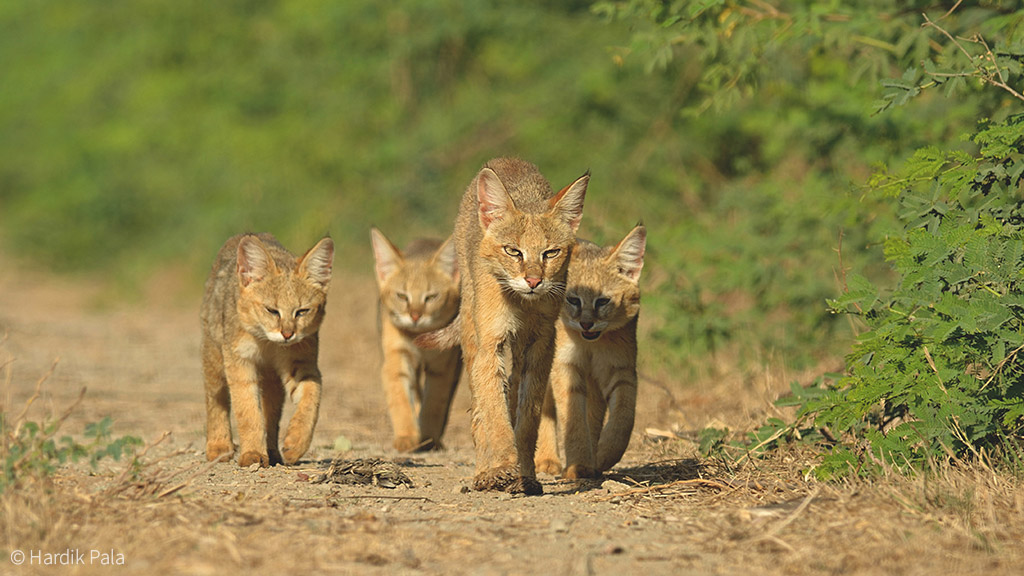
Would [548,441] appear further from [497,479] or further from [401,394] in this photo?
[401,394]

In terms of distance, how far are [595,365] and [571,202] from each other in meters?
1.37

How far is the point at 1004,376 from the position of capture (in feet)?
18.9

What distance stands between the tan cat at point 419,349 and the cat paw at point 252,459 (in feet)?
6.76

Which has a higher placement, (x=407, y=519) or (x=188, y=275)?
(x=188, y=275)

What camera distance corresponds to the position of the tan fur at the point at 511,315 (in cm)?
618

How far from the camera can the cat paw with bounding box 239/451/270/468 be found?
22.5 ft

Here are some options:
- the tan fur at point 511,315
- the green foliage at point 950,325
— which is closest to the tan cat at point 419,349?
the tan fur at point 511,315

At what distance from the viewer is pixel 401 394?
9.09 m

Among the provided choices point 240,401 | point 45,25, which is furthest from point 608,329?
point 45,25

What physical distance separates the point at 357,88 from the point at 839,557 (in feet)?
50.7

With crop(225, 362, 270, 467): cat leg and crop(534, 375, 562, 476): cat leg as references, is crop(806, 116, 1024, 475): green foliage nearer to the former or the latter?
crop(534, 375, 562, 476): cat leg

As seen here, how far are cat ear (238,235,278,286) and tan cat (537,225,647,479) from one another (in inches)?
77.4

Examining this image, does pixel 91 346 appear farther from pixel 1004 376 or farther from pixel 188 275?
pixel 1004 376

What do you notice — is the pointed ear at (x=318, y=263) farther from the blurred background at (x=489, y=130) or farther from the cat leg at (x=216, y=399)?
the blurred background at (x=489, y=130)
